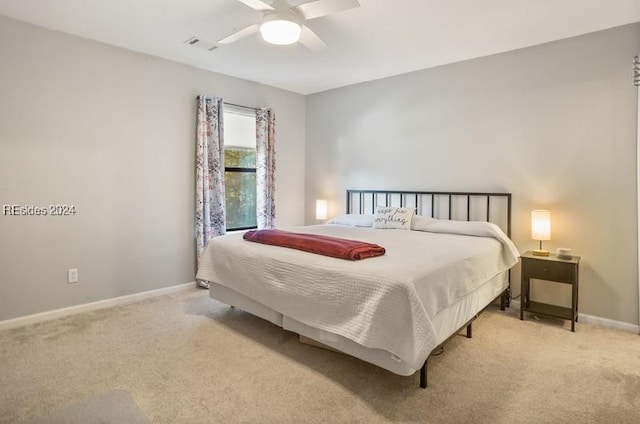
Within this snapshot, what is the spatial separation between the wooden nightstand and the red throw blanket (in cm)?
159

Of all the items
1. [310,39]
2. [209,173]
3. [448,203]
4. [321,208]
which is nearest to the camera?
[310,39]

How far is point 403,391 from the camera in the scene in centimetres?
213

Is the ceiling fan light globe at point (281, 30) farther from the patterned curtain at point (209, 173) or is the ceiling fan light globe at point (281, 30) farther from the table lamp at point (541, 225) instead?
the table lamp at point (541, 225)

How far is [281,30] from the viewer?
244 centimetres

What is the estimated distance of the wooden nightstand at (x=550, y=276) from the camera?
9.93ft

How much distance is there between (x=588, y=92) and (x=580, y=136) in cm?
39

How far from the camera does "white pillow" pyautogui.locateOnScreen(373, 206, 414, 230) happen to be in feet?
12.8

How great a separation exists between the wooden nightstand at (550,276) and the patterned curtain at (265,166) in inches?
121

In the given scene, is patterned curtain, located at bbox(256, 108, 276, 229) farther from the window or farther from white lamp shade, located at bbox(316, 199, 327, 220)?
white lamp shade, located at bbox(316, 199, 327, 220)

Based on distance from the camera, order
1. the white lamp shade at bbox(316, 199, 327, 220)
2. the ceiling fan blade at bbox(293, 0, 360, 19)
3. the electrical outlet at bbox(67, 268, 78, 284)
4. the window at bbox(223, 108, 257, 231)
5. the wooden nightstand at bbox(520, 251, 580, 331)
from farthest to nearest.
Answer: the white lamp shade at bbox(316, 199, 327, 220), the window at bbox(223, 108, 257, 231), the electrical outlet at bbox(67, 268, 78, 284), the wooden nightstand at bbox(520, 251, 580, 331), the ceiling fan blade at bbox(293, 0, 360, 19)

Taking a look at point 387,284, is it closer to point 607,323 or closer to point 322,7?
point 322,7

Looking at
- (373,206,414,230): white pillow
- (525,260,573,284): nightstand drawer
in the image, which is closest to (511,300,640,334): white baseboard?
(525,260,573,284): nightstand drawer

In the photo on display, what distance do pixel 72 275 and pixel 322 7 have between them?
3243 millimetres

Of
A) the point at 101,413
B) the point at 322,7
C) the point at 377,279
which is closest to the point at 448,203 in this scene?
the point at 377,279
